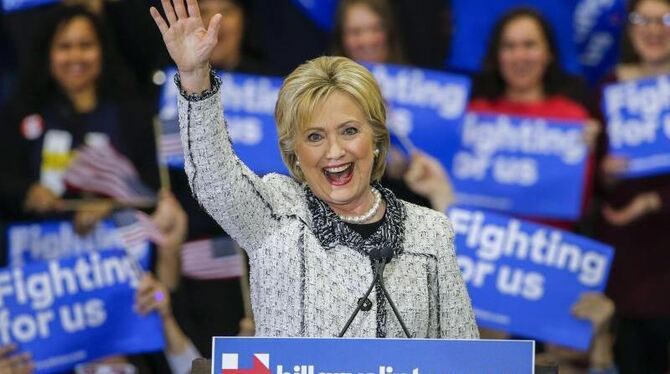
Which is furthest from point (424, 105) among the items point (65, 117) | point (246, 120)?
point (65, 117)

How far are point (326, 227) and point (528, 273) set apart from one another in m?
2.86

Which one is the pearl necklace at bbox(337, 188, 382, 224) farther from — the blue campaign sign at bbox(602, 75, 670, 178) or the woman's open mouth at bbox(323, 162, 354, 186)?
the blue campaign sign at bbox(602, 75, 670, 178)

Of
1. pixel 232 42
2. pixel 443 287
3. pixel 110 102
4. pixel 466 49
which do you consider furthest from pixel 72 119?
pixel 443 287

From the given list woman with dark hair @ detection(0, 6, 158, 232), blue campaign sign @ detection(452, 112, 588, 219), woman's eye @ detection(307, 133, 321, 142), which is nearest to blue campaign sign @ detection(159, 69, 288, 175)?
woman with dark hair @ detection(0, 6, 158, 232)

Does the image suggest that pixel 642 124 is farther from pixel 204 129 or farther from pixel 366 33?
pixel 204 129

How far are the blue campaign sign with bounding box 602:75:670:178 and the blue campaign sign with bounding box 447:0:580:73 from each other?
398 mm

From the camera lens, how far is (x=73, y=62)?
5906mm

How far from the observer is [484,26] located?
629cm

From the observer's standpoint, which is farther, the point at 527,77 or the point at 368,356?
the point at 527,77

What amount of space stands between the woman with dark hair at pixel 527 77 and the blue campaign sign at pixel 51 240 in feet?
5.11

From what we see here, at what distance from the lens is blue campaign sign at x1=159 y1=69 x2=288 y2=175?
5781mm

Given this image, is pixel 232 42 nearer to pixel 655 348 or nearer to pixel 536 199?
pixel 536 199

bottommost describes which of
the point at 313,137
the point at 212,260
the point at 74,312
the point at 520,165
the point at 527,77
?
the point at 74,312

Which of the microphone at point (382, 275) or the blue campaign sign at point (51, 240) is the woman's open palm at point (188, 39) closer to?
the microphone at point (382, 275)
